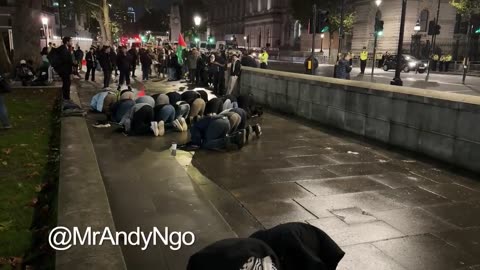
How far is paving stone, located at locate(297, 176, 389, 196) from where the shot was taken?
248 inches

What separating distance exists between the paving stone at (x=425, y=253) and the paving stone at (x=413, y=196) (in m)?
1.12

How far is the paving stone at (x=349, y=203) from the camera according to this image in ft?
18.3

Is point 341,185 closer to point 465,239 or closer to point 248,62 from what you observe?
point 465,239

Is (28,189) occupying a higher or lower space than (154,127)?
lower

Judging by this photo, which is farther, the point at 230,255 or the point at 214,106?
the point at 214,106

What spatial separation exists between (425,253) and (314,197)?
1.83m

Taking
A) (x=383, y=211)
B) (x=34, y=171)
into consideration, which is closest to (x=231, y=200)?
(x=383, y=211)

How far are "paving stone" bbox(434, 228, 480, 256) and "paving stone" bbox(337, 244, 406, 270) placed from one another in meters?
0.86

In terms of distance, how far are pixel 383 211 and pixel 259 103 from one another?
1018 centimetres

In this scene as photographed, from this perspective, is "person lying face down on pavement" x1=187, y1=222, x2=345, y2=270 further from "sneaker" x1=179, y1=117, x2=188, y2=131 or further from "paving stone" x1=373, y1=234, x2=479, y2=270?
"sneaker" x1=179, y1=117, x2=188, y2=131

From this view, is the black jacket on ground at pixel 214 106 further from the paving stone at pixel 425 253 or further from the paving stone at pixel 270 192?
the paving stone at pixel 425 253

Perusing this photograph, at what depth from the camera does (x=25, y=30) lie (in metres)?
22.1

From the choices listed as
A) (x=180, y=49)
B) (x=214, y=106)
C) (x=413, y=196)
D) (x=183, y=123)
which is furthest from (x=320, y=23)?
(x=413, y=196)

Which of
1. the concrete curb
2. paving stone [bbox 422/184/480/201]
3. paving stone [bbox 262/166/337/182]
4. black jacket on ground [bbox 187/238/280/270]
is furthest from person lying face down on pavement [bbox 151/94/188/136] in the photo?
black jacket on ground [bbox 187/238/280/270]
